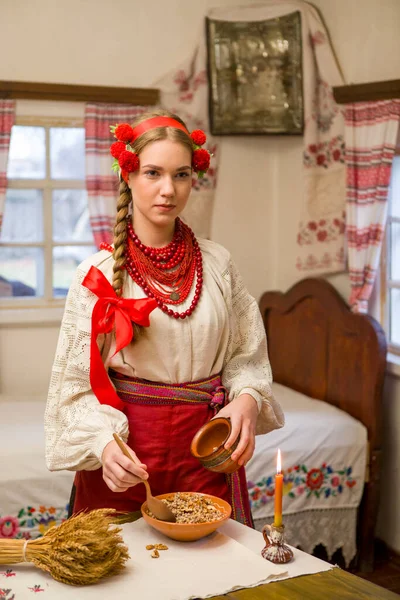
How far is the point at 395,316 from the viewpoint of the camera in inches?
147

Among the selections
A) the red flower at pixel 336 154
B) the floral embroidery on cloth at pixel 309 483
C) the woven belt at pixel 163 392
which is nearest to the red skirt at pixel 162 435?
the woven belt at pixel 163 392

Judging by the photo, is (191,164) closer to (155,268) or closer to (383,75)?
(155,268)

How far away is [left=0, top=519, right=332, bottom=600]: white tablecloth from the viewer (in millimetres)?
1352

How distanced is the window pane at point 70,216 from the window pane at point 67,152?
10cm

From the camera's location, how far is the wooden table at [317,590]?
1348 millimetres

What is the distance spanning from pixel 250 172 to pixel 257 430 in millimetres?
2825

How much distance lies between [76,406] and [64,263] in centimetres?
270

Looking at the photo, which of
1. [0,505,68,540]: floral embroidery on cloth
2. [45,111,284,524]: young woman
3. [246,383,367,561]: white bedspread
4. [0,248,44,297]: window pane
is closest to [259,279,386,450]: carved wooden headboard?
[246,383,367,561]: white bedspread

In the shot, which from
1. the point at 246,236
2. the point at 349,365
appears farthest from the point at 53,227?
the point at 349,365

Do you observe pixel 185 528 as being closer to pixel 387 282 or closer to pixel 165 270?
pixel 165 270

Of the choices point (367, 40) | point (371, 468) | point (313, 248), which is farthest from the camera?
point (313, 248)

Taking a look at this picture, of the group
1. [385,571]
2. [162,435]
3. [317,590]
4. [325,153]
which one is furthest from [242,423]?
[325,153]

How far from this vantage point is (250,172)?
4.52m

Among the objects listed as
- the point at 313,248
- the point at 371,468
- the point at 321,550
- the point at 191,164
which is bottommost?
the point at 321,550
